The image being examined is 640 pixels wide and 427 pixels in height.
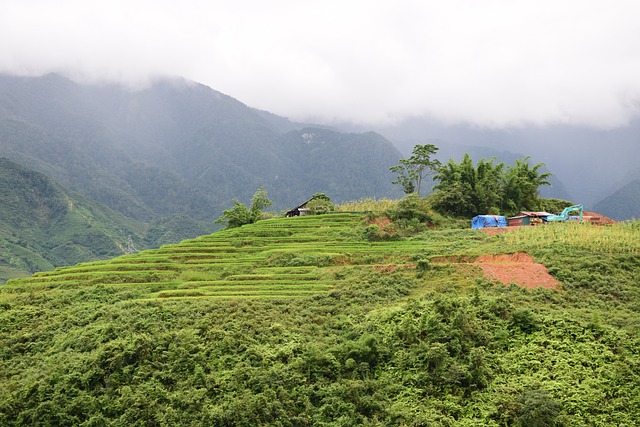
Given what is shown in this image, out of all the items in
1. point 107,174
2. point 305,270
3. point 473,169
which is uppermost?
point 107,174

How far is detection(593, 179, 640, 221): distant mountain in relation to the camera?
106125 mm

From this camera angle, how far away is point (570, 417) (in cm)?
1349

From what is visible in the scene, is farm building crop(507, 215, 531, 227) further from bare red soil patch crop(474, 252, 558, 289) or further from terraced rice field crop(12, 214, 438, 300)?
bare red soil patch crop(474, 252, 558, 289)

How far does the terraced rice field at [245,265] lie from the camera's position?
25078mm

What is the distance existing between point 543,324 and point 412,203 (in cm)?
2300

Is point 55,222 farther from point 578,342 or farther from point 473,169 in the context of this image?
point 578,342

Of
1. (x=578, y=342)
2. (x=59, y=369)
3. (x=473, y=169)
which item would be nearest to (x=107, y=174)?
(x=473, y=169)

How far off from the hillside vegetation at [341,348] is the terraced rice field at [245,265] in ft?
→ 0.93

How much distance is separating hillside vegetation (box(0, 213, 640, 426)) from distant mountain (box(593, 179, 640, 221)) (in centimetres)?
9490

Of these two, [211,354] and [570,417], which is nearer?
[570,417]

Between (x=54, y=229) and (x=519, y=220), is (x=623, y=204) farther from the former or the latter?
(x=54, y=229)

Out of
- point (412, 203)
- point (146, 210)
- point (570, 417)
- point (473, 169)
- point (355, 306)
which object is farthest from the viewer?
point (146, 210)

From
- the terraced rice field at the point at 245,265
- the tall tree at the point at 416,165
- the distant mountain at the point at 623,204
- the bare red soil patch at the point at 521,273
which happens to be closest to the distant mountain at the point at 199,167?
the distant mountain at the point at 623,204

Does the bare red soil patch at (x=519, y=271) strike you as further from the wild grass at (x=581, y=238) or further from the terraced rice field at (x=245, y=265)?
the terraced rice field at (x=245, y=265)
